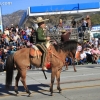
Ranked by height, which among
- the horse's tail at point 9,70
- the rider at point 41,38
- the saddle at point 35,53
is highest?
the rider at point 41,38

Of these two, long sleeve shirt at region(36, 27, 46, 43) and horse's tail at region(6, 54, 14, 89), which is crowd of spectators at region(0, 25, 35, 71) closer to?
horse's tail at region(6, 54, 14, 89)

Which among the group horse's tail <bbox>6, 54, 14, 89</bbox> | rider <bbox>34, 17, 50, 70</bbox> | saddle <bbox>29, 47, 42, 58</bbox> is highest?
rider <bbox>34, 17, 50, 70</bbox>

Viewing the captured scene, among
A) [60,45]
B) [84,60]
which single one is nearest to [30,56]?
[60,45]

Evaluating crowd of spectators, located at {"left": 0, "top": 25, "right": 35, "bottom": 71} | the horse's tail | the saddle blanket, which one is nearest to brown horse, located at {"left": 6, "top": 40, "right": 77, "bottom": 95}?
the horse's tail

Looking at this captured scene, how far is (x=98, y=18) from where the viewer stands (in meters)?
56.2

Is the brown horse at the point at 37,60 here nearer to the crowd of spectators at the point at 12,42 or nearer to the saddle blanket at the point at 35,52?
the saddle blanket at the point at 35,52

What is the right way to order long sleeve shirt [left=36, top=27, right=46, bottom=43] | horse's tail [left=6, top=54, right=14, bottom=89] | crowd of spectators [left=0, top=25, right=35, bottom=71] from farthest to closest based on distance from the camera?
crowd of spectators [left=0, top=25, right=35, bottom=71] < horse's tail [left=6, top=54, right=14, bottom=89] < long sleeve shirt [left=36, top=27, right=46, bottom=43]

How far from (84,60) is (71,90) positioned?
11.0 meters

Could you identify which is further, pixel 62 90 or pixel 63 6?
pixel 63 6

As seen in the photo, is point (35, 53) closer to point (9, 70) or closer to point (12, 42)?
point (9, 70)

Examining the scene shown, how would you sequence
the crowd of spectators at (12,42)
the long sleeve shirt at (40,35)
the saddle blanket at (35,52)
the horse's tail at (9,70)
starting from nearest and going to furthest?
the long sleeve shirt at (40,35), the saddle blanket at (35,52), the horse's tail at (9,70), the crowd of spectators at (12,42)

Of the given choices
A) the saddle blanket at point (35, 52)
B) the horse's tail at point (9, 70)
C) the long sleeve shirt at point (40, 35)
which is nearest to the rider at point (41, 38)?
the long sleeve shirt at point (40, 35)

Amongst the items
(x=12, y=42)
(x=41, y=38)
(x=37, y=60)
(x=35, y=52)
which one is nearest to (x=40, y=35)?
(x=41, y=38)

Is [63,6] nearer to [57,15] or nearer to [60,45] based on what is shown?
[57,15]
